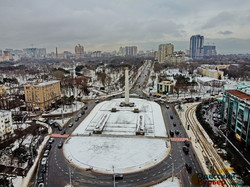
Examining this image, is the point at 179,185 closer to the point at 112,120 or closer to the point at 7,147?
the point at 112,120

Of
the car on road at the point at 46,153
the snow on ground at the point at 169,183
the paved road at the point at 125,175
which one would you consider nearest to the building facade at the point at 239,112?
the paved road at the point at 125,175

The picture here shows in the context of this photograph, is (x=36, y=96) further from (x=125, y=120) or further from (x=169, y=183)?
(x=169, y=183)

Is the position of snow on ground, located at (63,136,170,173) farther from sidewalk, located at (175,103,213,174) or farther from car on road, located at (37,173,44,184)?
sidewalk, located at (175,103,213,174)

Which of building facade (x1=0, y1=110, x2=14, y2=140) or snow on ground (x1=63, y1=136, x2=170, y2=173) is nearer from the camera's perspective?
snow on ground (x1=63, y1=136, x2=170, y2=173)

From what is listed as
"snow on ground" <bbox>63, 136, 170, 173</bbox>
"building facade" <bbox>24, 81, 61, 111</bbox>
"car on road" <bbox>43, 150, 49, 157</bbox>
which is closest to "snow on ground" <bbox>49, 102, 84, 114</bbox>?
"building facade" <bbox>24, 81, 61, 111</bbox>

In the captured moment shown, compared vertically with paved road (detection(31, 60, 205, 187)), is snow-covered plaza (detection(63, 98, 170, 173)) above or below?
above

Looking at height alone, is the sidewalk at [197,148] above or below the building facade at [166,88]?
below

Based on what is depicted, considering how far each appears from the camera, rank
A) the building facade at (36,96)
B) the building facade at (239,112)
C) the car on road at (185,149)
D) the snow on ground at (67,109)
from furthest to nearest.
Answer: the building facade at (36,96)
the snow on ground at (67,109)
the building facade at (239,112)
the car on road at (185,149)

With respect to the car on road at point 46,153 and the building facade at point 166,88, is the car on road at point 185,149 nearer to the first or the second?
the car on road at point 46,153
